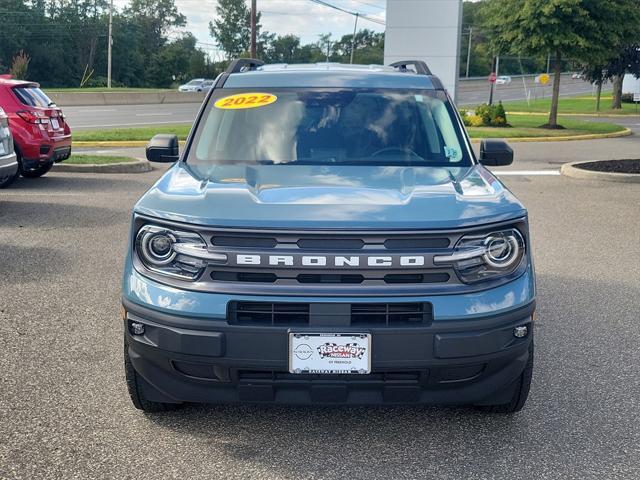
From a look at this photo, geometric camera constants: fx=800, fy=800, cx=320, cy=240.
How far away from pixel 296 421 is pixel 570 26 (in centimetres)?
2532

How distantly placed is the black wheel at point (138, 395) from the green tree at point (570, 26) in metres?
24.8

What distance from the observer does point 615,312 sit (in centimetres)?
607

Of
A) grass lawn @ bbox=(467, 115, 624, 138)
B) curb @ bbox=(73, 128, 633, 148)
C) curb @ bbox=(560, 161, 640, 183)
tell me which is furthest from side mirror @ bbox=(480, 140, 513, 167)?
grass lawn @ bbox=(467, 115, 624, 138)

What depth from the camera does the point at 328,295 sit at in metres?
3.30

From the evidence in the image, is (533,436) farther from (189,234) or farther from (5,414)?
(5,414)

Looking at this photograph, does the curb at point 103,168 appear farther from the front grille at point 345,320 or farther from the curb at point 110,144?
the front grille at point 345,320

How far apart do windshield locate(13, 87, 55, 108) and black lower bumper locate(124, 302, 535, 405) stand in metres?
10.0

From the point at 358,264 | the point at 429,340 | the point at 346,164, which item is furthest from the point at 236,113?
the point at 429,340

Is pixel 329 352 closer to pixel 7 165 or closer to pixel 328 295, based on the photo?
pixel 328 295

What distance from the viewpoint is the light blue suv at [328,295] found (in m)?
3.30

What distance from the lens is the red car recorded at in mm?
12273

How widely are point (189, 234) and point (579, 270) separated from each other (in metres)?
4.99

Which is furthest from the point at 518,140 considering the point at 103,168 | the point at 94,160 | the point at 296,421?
the point at 296,421

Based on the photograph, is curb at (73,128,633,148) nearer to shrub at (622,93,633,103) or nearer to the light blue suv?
the light blue suv
